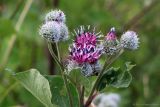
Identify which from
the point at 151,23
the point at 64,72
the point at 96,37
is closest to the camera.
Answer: the point at 64,72

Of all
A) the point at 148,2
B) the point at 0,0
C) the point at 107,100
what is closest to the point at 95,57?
Result: the point at 107,100

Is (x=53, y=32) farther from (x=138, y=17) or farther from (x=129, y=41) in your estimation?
(x=138, y=17)

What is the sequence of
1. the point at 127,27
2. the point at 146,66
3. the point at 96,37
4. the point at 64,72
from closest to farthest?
the point at 64,72 < the point at 96,37 < the point at 127,27 < the point at 146,66

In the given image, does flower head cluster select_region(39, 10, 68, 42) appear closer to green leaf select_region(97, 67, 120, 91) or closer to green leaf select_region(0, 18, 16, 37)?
green leaf select_region(97, 67, 120, 91)

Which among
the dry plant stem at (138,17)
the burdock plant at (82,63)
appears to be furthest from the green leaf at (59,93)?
the dry plant stem at (138,17)

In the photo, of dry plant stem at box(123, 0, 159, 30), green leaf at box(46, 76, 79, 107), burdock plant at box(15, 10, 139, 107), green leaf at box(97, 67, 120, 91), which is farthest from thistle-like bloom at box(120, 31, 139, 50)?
dry plant stem at box(123, 0, 159, 30)

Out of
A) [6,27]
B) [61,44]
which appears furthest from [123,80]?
[61,44]

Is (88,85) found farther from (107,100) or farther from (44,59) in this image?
(44,59)

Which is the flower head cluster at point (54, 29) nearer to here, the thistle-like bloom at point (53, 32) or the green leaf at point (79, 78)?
the thistle-like bloom at point (53, 32)
